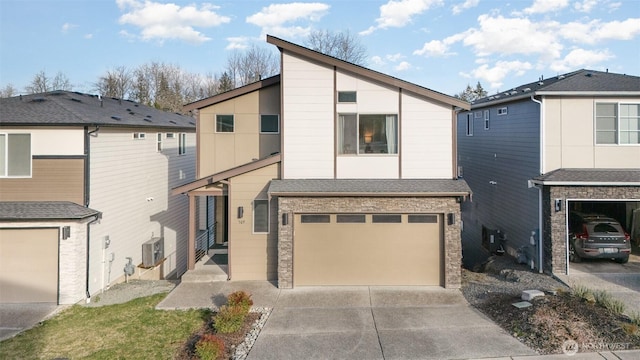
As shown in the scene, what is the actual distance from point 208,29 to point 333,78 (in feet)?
75.2

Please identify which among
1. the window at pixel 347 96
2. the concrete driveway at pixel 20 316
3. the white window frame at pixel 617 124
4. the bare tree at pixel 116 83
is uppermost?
the bare tree at pixel 116 83

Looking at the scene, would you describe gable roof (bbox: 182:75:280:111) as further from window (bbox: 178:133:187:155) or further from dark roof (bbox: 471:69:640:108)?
dark roof (bbox: 471:69:640:108)

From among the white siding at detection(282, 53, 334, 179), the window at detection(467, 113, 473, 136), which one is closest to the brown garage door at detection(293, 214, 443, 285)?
the white siding at detection(282, 53, 334, 179)

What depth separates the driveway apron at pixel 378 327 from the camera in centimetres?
763

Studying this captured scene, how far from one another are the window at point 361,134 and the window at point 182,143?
10.1 meters

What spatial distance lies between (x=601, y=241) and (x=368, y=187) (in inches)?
299

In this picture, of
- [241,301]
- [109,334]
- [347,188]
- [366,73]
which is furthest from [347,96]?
[109,334]

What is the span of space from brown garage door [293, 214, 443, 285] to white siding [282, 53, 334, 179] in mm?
2055

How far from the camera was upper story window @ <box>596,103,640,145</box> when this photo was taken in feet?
41.3

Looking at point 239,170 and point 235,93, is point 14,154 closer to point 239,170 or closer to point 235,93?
point 239,170

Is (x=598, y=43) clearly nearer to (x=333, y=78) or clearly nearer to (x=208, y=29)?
(x=333, y=78)

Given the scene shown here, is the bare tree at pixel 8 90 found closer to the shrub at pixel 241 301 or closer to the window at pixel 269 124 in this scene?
the window at pixel 269 124

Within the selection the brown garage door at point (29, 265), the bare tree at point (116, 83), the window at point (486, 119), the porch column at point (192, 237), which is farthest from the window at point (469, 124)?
the bare tree at point (116, 83)

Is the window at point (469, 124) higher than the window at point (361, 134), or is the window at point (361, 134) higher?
the window at point (469, 124)
